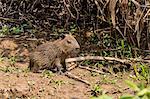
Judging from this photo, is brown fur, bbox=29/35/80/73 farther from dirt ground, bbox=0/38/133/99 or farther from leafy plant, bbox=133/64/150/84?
leafy plant, bbox=133/64/150/84

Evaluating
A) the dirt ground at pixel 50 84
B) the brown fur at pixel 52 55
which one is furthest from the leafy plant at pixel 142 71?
the brown fur at pixel 52 55

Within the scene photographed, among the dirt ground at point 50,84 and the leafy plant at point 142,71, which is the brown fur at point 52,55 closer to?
the dirt ground at point 50,84

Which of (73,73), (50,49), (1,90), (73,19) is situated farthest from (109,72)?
(73,19)

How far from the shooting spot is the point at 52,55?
5125mm

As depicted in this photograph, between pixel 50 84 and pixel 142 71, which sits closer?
pixel 50 84

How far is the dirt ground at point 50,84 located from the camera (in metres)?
4.32

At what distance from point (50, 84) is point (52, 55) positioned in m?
0.63

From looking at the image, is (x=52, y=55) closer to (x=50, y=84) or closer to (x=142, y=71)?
(x=50, y=84)

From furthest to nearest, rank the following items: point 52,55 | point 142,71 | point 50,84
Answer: point 52,55, point 142,71, point 50,84

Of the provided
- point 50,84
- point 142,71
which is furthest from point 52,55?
point 142,71

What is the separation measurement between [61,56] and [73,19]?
7.30 ft

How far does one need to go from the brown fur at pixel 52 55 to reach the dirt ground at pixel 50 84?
0.58 feet

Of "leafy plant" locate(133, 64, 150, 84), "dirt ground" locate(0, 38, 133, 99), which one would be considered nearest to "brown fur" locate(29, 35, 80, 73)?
"dirt ground" locate(0, 38, 133, 99)

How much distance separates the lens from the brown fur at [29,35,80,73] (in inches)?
202
